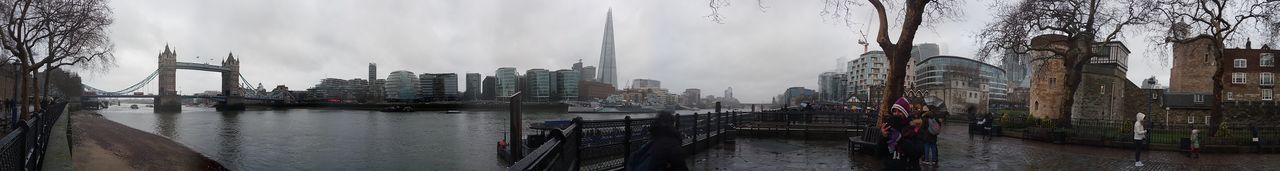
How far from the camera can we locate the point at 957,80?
85812 millimetres

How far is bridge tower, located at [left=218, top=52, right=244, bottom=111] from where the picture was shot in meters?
128

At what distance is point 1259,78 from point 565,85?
108 m

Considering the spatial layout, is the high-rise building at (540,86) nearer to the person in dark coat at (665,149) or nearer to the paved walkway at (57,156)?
the paved walkway at (57,156)

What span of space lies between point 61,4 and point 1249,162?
3498 cm

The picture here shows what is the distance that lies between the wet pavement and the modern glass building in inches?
2588

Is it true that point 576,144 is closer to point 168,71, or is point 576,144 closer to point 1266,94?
point 1266,94

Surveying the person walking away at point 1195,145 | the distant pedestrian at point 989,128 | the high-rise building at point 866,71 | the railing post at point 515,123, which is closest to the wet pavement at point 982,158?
the person walking away at point 1195,145

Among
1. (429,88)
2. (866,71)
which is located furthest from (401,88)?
(866,71)

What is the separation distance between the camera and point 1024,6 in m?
24.5

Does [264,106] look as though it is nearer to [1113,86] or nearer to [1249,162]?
[1113,86]

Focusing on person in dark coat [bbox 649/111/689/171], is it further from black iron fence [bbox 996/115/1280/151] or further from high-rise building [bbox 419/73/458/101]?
high-rise building [bbox 419/73/458/101]

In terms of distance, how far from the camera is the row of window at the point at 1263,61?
4059 cm

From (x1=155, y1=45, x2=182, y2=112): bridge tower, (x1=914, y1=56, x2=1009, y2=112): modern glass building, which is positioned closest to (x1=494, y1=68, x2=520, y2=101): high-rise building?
(x1=155, y1=45, x2=182, y2=112): bridge tower

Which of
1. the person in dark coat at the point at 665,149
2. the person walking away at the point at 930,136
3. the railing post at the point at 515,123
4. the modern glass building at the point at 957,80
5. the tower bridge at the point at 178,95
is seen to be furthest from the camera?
the tower bridge at the point at 178,95
